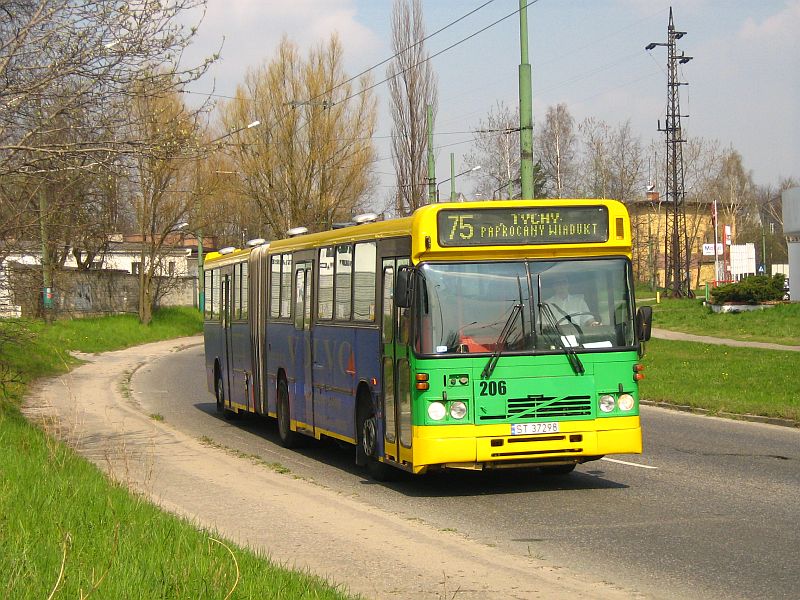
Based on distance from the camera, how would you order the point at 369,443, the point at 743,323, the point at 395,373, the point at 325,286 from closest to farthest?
the point at 395,373 → the point at 369,443 → the point at 325,286 → the point at 743,323

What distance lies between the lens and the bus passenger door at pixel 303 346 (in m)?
16.6

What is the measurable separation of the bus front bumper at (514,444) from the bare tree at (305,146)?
1782 inches

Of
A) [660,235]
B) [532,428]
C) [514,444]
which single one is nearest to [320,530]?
[514,444]

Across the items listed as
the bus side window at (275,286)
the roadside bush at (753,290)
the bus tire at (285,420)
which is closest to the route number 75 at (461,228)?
the bus tire at (285,420)

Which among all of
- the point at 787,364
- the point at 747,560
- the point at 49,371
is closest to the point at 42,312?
the point at 49,371

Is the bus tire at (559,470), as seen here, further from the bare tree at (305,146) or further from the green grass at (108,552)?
the bare tree at (305,146)

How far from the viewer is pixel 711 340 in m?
40.5

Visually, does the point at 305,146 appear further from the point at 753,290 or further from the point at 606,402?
the point at 606,402

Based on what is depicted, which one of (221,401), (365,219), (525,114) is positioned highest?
(525,114)

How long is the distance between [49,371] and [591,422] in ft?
83.2

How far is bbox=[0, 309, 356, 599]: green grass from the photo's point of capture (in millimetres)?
6605

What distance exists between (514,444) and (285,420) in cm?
647

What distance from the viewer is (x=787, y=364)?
28.0 metres

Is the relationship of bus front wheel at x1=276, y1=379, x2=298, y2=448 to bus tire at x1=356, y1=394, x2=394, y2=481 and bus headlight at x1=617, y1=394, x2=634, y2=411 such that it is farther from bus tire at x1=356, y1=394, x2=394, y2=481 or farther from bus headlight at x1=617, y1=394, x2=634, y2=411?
bus headlight at x1=617, y1=394, x2=634, y2=411
